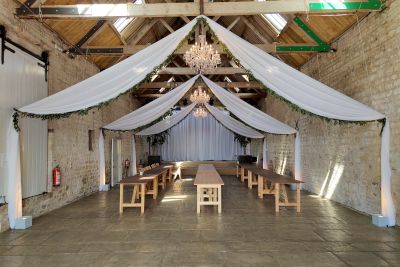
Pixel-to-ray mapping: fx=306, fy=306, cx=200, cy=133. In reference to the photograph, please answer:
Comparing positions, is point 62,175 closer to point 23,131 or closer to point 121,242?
point 23,131

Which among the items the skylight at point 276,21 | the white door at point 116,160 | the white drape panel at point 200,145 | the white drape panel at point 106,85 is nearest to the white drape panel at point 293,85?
the white drape panel at point 106,85

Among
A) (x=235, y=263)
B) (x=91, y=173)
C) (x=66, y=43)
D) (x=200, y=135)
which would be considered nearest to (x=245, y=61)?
(x=235, y=263)

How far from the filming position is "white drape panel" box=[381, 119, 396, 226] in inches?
192

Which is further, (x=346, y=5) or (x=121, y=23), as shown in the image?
(x=121, y=23)

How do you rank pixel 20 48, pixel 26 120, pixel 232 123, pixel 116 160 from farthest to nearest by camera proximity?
pixel 116 160 < pixel 232 123 < pixel 26 120 < pixel 20 48

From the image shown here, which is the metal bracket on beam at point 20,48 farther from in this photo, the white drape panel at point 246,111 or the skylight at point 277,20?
the skylight at point 277,20

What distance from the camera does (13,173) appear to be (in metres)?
4.77

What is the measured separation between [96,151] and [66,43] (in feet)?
10.7

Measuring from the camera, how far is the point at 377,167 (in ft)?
18.0

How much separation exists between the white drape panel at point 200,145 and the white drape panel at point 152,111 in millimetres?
9389

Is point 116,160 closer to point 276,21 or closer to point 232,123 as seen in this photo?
point 232,123

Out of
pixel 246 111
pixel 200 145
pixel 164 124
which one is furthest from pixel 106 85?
pixel 200 145

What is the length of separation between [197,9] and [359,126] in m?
3.88

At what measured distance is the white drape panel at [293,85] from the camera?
4598 mm
